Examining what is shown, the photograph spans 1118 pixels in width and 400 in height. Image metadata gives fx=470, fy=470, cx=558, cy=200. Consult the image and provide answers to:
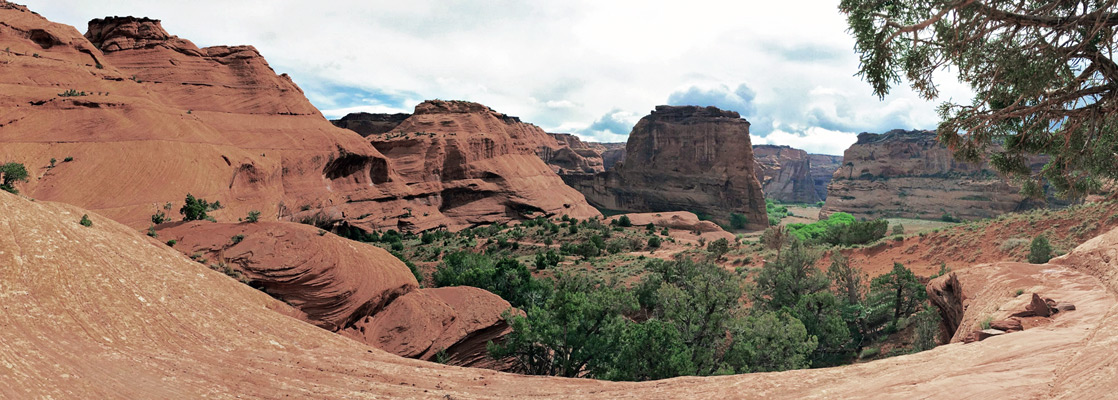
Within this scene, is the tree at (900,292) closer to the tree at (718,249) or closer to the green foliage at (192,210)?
the tree at (718,249)

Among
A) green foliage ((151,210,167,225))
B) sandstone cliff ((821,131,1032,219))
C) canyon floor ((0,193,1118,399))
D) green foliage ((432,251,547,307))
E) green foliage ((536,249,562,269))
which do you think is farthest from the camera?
sandstone cliff ((821,131,1032,219))

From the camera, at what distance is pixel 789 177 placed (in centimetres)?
17288

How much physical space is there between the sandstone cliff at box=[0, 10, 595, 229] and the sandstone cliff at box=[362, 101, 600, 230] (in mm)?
580

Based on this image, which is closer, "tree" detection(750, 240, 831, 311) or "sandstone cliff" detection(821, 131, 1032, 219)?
"tree" detection(750, 240, 831, 311)

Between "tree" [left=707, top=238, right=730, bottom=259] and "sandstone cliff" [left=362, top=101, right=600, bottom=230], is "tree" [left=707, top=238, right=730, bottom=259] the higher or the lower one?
the lower one

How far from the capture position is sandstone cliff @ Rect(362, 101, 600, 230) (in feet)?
208

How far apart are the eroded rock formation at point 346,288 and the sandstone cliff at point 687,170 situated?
250 ft

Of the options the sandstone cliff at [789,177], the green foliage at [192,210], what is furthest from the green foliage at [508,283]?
the sandstone cliff at [789,177]

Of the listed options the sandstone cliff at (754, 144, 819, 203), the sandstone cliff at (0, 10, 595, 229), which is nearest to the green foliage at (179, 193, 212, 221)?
the sandstone cliff at (0, 10, 595, 229)

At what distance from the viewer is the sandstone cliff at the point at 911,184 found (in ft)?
281

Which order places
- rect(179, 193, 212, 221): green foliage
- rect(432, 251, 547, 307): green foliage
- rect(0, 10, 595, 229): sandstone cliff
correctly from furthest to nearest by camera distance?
rect(0, 10, 595, 229): sandstone cliff → rect(179, 193, 212, 221): green foliage → rect(432, 251, 547, 307): green foliage

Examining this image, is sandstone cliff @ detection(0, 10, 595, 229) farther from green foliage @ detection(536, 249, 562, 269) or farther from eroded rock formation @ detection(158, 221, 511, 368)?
green foliage @ detection(536, 249, 562, 269)

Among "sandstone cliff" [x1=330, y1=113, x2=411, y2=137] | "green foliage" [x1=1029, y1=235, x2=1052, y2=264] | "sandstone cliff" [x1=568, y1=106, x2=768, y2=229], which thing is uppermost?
"sandstone cliff" [x1=330, y1=113, x2=411, y2=137]

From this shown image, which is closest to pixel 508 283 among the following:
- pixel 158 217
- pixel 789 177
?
pixel 158 217
